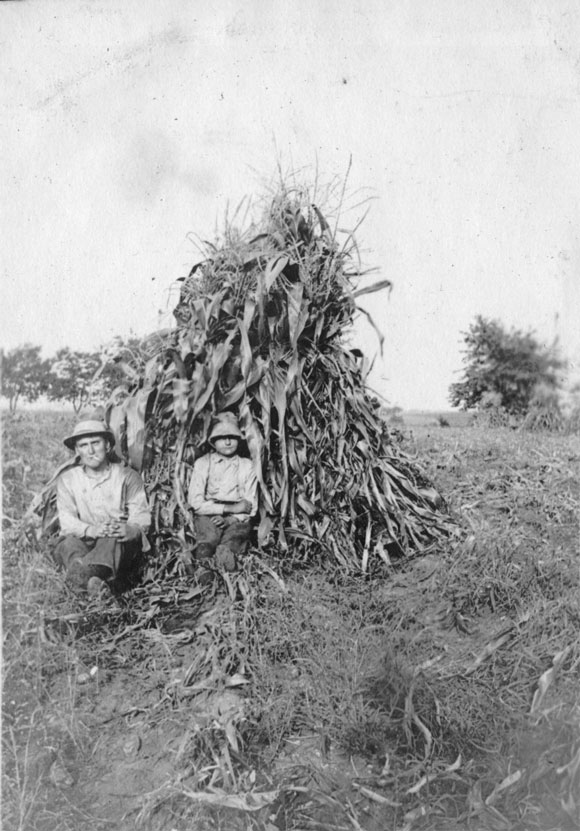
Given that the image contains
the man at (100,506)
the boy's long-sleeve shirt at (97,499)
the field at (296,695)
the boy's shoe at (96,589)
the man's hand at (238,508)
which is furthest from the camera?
the man's hand at (238,508)

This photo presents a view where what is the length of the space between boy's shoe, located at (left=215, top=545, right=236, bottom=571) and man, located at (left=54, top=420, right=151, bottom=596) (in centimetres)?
39

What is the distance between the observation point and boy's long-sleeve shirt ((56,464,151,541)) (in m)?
3.25

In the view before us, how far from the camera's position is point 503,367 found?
12.6 ft

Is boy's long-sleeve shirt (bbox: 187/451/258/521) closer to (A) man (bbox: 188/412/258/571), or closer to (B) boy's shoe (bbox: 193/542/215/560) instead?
(A) man (bbox: 188/412/258/571)

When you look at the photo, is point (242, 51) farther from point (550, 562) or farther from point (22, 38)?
point (550, 562)

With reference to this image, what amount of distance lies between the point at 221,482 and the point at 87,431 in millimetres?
755

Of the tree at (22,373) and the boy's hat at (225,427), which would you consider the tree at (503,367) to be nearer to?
the boy's hat at (225,427)

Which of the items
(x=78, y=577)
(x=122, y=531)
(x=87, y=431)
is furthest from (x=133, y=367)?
(x=78, y=577)

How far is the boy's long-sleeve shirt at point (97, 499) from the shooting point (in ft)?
10.7

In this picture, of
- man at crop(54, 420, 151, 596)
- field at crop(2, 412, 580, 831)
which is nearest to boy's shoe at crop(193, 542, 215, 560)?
field at crop(2, 412, 580, 831)

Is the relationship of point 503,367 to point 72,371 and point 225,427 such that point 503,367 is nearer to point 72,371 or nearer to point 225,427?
point 225,427

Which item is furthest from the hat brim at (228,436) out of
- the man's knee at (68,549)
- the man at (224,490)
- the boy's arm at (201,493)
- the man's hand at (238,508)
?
the man's knee at (68,549)

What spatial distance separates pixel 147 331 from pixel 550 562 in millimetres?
2429

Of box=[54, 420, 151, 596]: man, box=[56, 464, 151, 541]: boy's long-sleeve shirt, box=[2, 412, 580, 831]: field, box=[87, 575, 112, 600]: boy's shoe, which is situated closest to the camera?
box=[2, 412, 580, 831]: field
